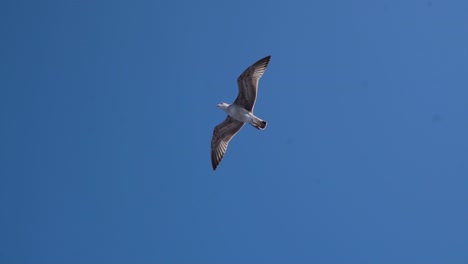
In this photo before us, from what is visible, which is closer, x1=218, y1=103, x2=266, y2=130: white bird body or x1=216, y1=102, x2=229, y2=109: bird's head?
x1=218, y1=103, x2=266, y2=130: white bird body

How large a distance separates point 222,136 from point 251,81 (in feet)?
9.43

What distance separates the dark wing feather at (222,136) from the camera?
64.2 ft

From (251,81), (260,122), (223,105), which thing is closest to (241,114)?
(260,122)

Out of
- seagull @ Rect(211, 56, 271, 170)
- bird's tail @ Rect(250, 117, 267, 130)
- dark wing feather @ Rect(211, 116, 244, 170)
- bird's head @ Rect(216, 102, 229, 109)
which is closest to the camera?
seagull @ Rect(211, 56, 271, 170)

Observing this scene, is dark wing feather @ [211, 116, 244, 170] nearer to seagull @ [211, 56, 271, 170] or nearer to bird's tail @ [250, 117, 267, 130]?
seagull @ [211, 56, 271, 170]

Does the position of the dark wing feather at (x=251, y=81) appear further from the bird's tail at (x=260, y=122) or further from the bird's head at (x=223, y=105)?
the bird's head at (x=223, y=105)

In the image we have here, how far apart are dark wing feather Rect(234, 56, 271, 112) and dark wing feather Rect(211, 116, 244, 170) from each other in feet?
4.81

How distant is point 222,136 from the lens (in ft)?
65.8

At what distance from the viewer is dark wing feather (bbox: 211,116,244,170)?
64.2 feet

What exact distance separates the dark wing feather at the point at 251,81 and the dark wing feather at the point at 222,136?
4.81ft

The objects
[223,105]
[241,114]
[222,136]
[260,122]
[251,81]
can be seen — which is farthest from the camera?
[222,136]

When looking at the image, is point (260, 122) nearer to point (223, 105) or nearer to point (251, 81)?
point (251, 81)

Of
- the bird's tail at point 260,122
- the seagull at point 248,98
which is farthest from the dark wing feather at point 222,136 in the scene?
the bird's tail at point 260,122

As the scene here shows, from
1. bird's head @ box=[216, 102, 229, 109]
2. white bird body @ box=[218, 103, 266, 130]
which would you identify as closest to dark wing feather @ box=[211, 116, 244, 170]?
bird's head @ box=[216, 102, 229, 109]
